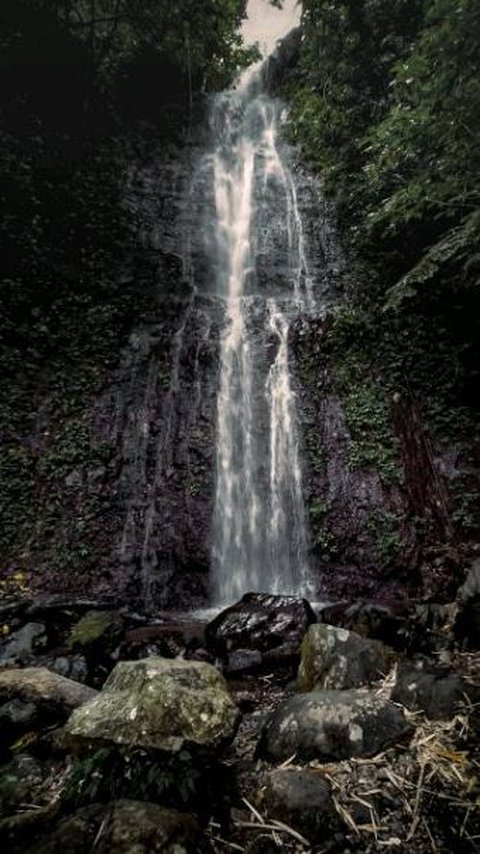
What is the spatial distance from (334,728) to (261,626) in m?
2.79

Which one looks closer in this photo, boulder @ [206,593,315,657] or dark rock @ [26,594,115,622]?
boulder @ [206,593,315,657]

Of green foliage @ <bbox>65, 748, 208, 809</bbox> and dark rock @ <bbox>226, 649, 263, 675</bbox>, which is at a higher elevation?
green foliage @ <bbox>65, 748, 208, 809</bbox>

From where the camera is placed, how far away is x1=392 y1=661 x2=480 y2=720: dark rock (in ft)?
8.52

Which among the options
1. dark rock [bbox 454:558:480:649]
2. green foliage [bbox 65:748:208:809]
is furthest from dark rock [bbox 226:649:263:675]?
green foliage [bbox 65:748:208:809]

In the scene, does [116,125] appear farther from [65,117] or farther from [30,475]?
[30,475]

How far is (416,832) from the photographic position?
1927 millimetres

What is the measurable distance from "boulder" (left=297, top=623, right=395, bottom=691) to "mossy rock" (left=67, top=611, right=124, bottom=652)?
8.49 feet

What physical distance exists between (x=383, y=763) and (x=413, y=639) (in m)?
2.26

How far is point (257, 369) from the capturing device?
32.7 feet

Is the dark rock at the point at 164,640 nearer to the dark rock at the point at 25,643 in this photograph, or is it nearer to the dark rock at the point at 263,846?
the dark rock at the point at 25,643

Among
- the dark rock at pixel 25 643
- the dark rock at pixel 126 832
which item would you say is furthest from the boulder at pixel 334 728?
the dark rock at pixel 25 643

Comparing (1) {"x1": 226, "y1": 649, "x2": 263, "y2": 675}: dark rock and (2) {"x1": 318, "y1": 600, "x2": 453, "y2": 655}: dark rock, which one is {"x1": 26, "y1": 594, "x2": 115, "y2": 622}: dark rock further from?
(2) {"x1": 318, "y1": 600, "x2": 453, "y2": 655}: dark rock

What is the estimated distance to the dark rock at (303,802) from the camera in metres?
1.99

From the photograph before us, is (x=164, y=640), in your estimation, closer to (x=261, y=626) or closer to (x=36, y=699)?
(x=261, y=626)
